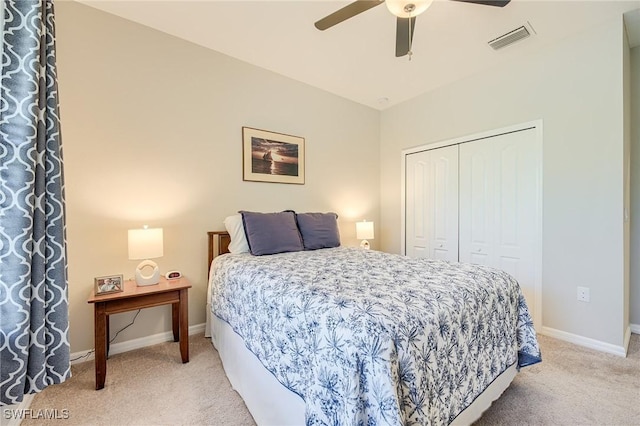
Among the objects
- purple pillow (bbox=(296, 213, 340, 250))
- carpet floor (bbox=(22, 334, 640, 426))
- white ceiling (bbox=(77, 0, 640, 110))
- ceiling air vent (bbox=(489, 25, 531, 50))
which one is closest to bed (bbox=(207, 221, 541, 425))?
carpet floor (bbox=(22, 334, 640, 426))

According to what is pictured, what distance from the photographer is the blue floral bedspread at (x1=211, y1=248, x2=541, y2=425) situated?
0.95 m

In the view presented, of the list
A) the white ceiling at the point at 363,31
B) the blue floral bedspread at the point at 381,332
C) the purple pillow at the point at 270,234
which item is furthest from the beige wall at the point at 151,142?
the blue floral bedspread at the point at 381,332

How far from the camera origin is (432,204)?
12.0 ft

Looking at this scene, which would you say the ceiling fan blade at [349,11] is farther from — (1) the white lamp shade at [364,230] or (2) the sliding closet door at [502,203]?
(1) the white lamp shade at [364,230]

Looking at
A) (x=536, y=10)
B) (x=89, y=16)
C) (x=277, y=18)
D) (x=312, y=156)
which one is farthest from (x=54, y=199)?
(x=536, y=10)

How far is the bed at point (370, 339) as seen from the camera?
962mm

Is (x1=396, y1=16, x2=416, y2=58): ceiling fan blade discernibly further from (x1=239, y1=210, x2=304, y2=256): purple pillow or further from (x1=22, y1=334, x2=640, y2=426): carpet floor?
(x1=22, y1=334, x2=640, y2=426): carpet floor

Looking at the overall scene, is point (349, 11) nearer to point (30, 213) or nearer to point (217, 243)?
point (30, 213)

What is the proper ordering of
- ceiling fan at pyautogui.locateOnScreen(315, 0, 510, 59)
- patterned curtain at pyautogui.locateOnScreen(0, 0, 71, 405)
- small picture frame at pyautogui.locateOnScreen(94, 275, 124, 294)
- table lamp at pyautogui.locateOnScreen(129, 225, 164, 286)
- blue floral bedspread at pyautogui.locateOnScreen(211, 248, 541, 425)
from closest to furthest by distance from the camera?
blue floral bedspread at pyautogui.locateOnScreen(211, 248, 541, 425), patterned curtain at pyautogui.locateOnScreen(0, 0, 71, 405), ceiling fan at pyautogui.locateOnScreen(315, 0, 510, 59), small picture frame at pyautogui.locateOnScreen(94, 275, 124, 294), table lamp at pyautogui.locateOnScreen(129, 225, 164, 286)

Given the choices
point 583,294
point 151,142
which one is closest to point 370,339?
point 151,142

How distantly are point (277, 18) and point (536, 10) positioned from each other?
82.8 inches

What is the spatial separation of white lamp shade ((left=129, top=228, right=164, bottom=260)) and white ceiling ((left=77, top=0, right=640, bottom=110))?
1820 mm

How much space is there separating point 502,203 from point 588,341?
1404 millimetres

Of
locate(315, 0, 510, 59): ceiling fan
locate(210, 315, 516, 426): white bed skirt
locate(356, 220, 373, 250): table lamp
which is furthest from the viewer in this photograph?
locate(356, 220, 373, 250): table lamp
